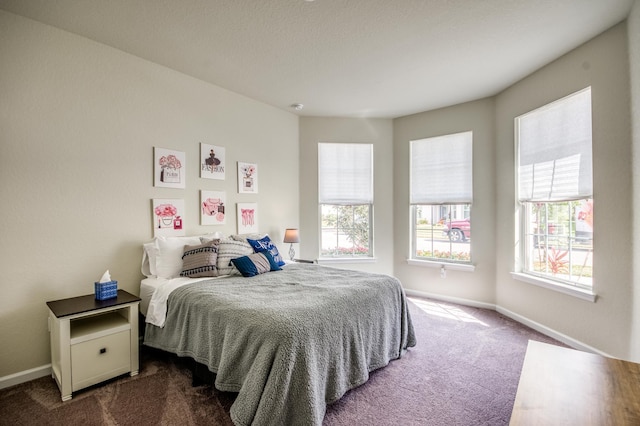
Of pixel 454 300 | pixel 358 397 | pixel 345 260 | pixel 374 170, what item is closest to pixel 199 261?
pixel 358 397

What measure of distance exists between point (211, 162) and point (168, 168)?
514 millimetres

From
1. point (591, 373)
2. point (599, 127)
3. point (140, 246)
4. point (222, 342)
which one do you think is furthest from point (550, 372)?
point (140, 246)

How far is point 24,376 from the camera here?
2.26 meters

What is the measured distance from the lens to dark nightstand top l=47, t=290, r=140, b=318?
206 cm

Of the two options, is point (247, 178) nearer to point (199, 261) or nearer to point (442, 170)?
point (199, 261)

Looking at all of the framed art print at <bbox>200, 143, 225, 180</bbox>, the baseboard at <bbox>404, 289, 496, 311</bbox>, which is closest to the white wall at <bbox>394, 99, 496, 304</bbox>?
the baseboard at <bbox>404, 289, 496, 311</bbox>

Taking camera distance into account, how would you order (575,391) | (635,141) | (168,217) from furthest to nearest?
1. (168,217)
2. (635,141)
3. (575,391)

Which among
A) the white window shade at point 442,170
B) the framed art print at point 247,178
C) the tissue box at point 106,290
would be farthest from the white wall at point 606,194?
the tissue box at point 106,290

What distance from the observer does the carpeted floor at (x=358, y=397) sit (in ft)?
6.10

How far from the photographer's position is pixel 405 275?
4691 millimetres

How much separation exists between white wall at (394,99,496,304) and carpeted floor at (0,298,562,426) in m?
1.36

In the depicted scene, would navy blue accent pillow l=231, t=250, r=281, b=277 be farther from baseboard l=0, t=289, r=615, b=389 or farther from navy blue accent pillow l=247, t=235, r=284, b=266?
baseboard l=0, t=289, r=615, b=389

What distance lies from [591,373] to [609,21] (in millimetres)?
2796

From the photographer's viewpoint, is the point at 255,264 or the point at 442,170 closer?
the point at 255,264
